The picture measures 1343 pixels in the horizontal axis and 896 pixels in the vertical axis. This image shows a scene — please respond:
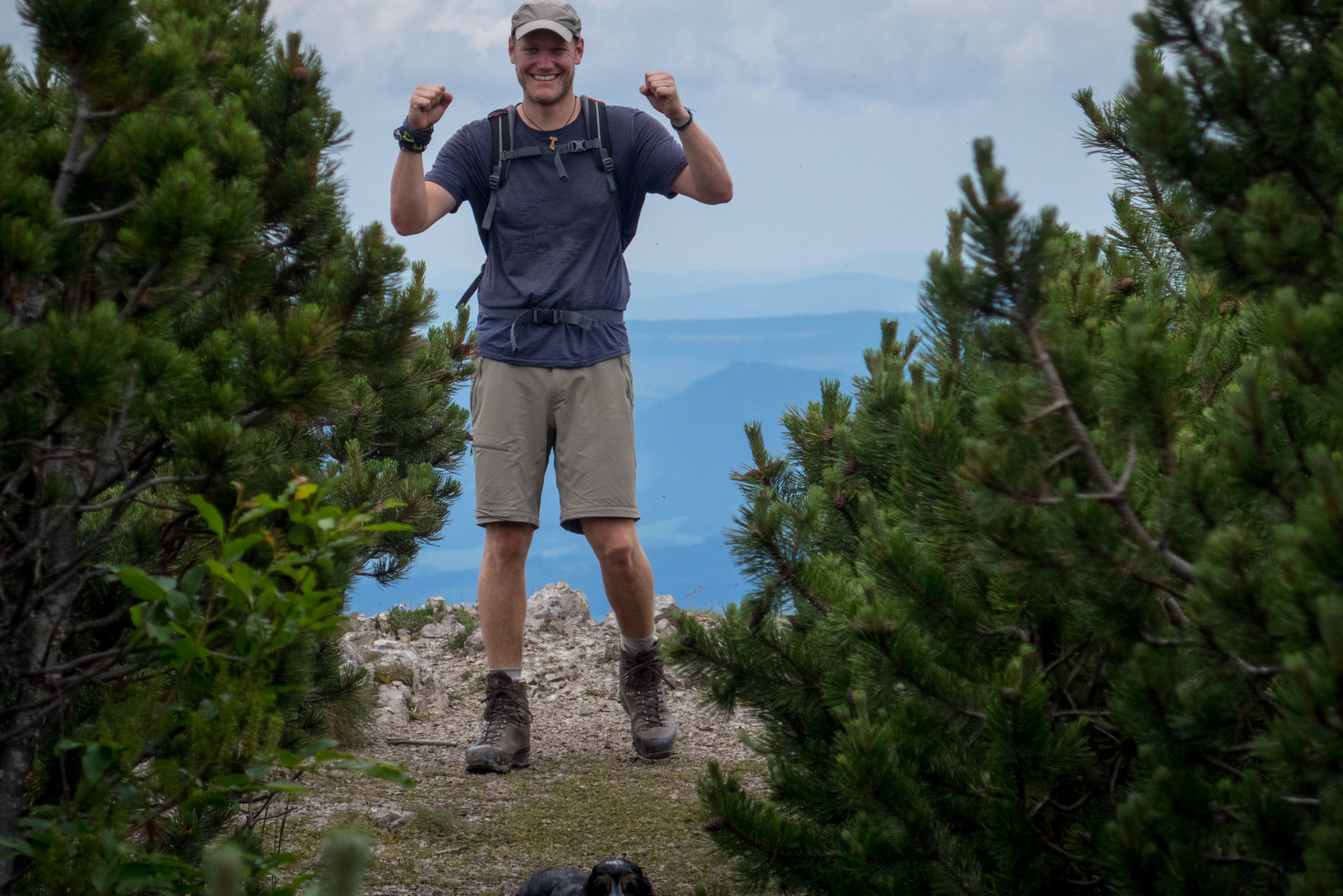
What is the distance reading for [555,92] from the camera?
15.8 feet

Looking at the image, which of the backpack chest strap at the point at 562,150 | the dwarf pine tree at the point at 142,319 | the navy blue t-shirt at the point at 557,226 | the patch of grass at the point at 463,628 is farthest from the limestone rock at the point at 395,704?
the dwarf pine tree at the point at 142,319

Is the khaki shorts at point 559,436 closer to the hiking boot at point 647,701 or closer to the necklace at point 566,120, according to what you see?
the hiking boot at point 647,701

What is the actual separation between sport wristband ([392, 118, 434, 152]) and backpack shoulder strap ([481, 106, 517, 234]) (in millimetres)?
480

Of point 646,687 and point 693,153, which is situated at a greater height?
point 693,153

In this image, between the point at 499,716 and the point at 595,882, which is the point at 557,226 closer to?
the point at 499,716

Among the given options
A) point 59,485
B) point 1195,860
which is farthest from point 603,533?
point 1195,860

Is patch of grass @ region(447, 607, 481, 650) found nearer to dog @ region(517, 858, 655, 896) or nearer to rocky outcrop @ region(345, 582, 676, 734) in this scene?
rocky outcrop @ region(345, 582, 676, 734)

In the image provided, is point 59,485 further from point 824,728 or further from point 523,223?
point 523,223

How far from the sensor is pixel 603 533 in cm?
493

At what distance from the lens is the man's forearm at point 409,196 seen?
4.49 meters

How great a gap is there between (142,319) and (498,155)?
9.06ft

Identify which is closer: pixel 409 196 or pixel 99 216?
pixel 99 216

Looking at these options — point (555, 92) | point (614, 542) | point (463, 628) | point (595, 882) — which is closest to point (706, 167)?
point (555, 92)

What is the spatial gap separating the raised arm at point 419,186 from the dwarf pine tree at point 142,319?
3.83ft
